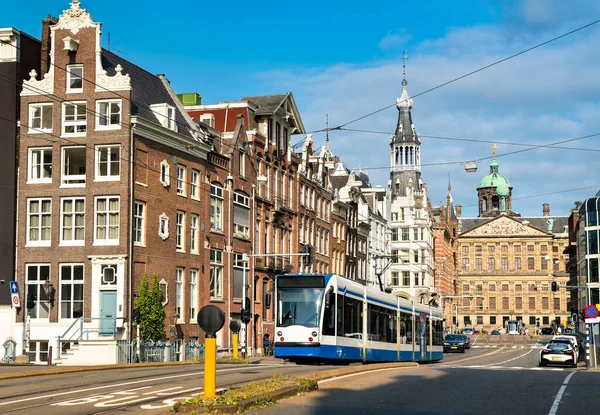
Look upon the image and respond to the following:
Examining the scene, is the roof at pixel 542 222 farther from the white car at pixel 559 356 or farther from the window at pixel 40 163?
the window at pixel 40 163

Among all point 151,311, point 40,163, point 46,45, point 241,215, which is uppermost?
point 46,45

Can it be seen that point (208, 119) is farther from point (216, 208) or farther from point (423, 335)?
point (423, 335)

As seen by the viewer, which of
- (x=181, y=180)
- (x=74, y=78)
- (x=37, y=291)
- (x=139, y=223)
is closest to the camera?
(x=37, y=291)

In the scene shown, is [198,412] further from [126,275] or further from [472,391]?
[126,275]

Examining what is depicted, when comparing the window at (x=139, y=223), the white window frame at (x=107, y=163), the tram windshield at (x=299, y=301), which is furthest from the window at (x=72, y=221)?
the tram windshield at (x=299, y=301)

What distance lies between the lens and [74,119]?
44.4 meters

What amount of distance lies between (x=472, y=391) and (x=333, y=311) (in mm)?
13429

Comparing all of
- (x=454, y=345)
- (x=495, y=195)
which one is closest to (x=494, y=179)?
(x=495, y=195)

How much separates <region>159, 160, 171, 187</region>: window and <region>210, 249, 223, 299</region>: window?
640 centimetres

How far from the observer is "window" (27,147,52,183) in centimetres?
4462

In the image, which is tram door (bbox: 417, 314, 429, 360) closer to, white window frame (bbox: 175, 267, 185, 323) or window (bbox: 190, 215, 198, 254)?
white window frame (bbox: 175, 267, 185, 323)

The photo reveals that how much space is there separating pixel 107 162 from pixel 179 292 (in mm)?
8163

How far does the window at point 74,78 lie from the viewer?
44562 mm

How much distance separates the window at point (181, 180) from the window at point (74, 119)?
5786mm
